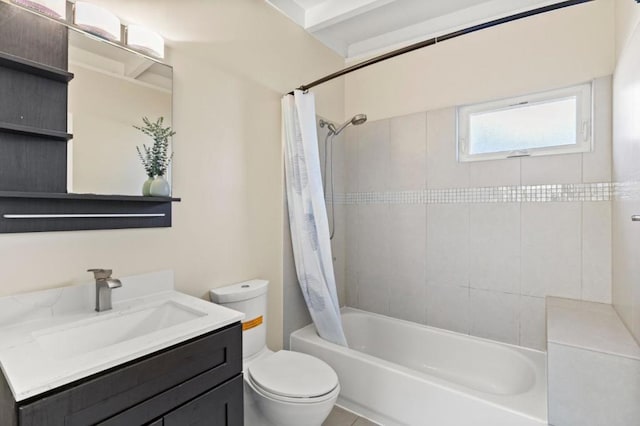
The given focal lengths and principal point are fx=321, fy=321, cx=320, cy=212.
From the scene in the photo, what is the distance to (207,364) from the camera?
45.1 inches

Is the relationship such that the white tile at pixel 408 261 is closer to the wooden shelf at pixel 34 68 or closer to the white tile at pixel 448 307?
the white tile at pixel 448 307

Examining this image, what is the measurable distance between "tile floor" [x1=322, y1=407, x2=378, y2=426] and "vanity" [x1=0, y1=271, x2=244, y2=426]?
0.86 meters

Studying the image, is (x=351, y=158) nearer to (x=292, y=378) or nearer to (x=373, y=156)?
(x=373, y=156)

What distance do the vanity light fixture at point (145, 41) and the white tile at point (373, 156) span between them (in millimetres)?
Result: 1695

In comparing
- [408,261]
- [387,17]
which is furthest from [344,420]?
[387,17]

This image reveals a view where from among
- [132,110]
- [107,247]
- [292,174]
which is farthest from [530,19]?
[107,247]

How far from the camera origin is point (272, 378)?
1.59 metres

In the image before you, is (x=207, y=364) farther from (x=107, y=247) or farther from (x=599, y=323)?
(x=599, y=323)

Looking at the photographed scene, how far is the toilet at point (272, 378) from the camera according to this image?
58.6 inches

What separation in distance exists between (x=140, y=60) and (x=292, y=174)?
3.42ft

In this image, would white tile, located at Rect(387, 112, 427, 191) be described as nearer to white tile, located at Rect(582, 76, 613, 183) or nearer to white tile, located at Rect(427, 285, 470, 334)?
white tile, located at Rect(427, 285, 470, 334)

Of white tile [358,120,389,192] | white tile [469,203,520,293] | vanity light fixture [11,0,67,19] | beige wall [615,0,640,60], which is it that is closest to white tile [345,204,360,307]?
white tile [358,120,389,192]

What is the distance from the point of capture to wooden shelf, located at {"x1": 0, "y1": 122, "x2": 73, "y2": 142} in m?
1.12

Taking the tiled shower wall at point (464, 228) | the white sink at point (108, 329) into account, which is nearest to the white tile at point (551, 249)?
the tiled shower wall at point (464, 228)
